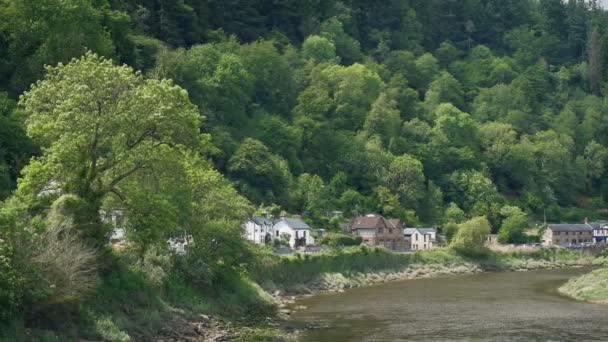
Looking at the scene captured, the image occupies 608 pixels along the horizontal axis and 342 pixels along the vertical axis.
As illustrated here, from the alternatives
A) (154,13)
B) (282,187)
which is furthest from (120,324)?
(154,13)

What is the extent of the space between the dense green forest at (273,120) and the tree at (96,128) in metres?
0.10

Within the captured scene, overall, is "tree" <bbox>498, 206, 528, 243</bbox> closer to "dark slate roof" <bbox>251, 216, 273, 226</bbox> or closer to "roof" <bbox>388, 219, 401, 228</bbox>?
"roof" <bbox>388, 219, 401, 228</bbox>

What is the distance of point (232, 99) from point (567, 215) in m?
60.5

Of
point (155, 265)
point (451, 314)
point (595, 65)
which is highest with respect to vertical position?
point (595, 65)

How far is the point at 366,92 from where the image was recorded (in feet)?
446

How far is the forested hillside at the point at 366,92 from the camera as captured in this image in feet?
280

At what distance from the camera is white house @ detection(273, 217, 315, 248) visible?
88.6m

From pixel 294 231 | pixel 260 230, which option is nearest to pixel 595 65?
pixel 294 231

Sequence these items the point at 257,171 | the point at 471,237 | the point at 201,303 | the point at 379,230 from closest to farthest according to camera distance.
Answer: the point at 201,303
the point at 257,171
the point at 471,237
the point at 379,230

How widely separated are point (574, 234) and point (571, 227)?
1173 mm

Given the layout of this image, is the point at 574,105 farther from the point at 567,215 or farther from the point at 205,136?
the point at 205,136

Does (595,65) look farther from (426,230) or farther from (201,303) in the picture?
(201,303)

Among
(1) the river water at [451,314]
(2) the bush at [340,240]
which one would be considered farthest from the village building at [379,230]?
(1) the river water at [451,314]

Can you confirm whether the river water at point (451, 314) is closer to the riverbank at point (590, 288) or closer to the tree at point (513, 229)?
the riverbank at point (590, 288)
